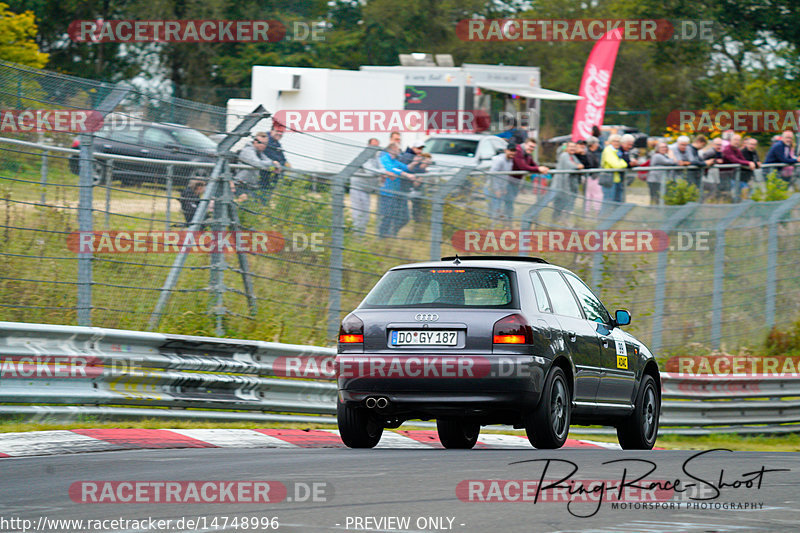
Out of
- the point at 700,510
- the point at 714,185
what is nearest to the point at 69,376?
the point at 700,510

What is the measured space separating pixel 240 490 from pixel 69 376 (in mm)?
4058

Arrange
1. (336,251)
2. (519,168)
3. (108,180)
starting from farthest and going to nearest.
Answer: (519,168) → (336,251) → (108,180)

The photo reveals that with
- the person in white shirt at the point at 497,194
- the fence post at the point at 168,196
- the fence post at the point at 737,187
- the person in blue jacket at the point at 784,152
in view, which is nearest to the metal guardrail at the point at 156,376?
the fence post at the point at 168,196

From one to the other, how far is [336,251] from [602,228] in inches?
194

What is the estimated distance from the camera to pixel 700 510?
7043 mm

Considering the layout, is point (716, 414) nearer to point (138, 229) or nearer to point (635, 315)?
point (635, 315)

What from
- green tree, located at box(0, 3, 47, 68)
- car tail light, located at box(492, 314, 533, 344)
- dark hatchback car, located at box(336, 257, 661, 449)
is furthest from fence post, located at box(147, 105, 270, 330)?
green tree, located at box(0, 3, 47, 68)

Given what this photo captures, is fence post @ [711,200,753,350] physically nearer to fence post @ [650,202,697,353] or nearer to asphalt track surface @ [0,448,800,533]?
fence post @ [650,202,697,353]

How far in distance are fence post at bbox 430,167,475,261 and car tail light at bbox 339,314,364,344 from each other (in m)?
5.19

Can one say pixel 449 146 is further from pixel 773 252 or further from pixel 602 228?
pixel 602 228

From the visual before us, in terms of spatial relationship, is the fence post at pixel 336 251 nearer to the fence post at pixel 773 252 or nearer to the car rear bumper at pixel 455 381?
the car rear bumper at pixel 455 381

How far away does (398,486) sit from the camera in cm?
771

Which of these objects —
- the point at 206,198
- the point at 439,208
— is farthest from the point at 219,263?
the point at 439,208

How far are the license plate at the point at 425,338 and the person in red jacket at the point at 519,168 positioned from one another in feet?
22.7
